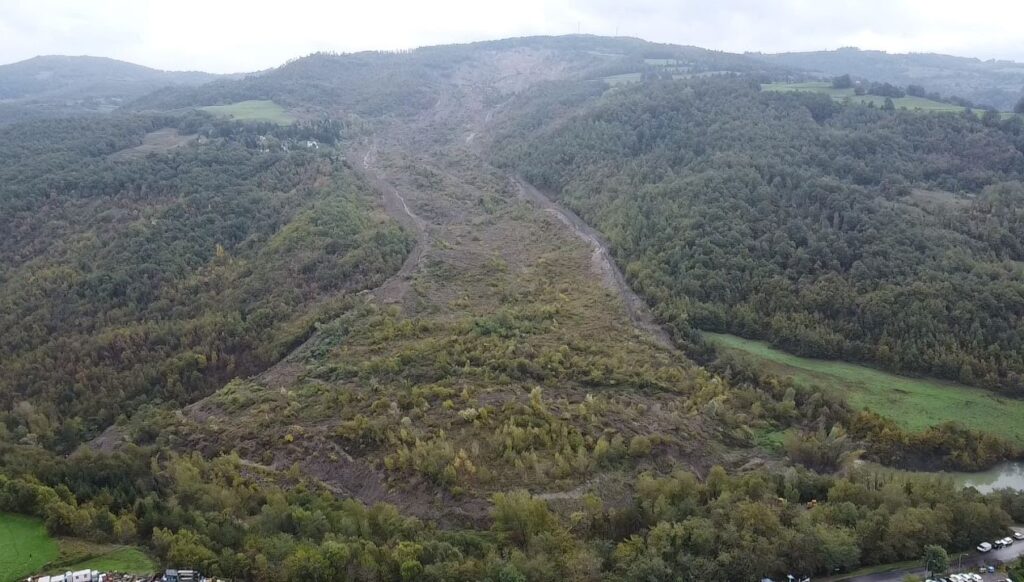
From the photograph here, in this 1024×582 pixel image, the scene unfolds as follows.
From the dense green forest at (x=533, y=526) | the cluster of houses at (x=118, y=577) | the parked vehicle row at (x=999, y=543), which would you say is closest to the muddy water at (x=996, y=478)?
the dense green forest at (x=533, y=526)

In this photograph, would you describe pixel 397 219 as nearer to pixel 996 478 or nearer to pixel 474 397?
pixel 474 397

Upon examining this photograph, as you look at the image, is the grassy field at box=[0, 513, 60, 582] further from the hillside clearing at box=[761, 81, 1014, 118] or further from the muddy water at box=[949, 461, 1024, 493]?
the hillside clearing at box=[761, 81, 1014, 118]

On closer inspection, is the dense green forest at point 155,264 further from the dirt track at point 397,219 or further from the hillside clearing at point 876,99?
the hillside clearing at point 876,99

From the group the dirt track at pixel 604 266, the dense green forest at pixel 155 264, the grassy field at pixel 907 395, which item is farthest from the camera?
the dirt track at pixel 604 266

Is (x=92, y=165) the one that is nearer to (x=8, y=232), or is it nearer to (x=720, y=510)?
(x=8, y=232)

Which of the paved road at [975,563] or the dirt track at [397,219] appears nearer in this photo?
the paved road at [975,563]

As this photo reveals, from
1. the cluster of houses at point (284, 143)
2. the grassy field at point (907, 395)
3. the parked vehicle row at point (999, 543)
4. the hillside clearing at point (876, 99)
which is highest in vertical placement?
the hillside clearing at point (876, 99)

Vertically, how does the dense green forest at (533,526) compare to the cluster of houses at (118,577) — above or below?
below

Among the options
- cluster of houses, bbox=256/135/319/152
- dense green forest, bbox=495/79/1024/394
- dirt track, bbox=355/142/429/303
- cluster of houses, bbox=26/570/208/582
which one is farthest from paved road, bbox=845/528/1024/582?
cluster of houses, bbox=256/135/319/152
